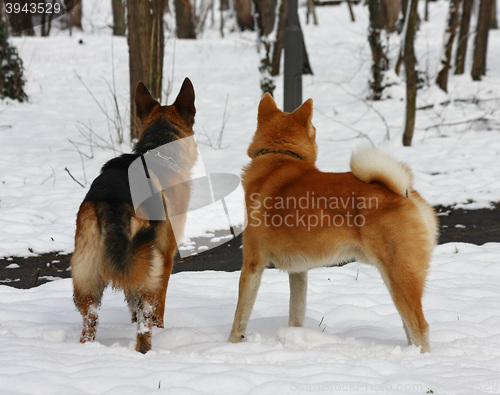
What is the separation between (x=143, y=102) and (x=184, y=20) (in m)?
17.6

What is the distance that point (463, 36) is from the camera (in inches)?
528

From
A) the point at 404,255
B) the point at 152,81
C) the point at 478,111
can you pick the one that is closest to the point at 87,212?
the point at 404,255

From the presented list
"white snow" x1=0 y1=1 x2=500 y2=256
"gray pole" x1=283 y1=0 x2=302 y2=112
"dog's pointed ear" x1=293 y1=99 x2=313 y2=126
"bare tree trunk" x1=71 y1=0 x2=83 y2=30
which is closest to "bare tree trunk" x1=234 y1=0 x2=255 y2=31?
"white snow" x1=0 y1=1 x2=500 y2=256

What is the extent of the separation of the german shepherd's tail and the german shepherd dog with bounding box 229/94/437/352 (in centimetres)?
70

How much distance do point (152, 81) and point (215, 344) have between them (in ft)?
20.7

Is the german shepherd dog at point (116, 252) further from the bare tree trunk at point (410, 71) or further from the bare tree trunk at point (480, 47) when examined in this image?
the bare tree trunk at point (480, 47)

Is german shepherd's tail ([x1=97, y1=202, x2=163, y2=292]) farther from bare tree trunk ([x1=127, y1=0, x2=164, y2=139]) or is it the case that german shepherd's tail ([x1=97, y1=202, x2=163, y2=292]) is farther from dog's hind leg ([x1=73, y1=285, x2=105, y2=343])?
bare tree trunk ([x1=127, y1=0, x2=164, y2=139])

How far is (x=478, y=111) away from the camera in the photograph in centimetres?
1124

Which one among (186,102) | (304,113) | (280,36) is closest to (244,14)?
(280,36)

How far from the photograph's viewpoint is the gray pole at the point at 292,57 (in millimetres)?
7852

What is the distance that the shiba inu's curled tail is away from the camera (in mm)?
3326

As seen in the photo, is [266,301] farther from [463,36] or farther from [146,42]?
[463,36]

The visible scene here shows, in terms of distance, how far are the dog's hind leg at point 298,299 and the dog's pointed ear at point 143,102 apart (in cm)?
175

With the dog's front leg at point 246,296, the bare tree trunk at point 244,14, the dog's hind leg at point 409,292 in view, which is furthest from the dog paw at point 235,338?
the bare tree trunk at point 244,14
